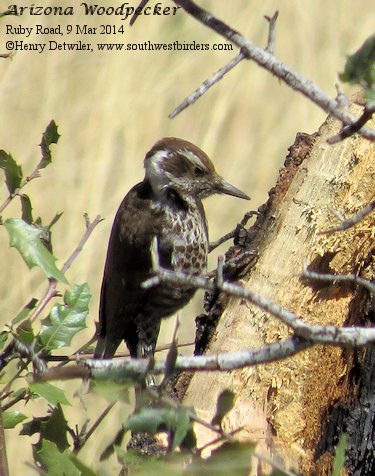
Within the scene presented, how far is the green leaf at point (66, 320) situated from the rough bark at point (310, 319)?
0.57 meters

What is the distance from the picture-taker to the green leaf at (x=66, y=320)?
5.74ft

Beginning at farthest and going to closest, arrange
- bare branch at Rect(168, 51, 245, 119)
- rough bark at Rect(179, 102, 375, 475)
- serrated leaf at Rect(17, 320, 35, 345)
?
rough bark at Rect(179, 102, 375, 475), serrated leaf at Rect(17, 320, 35, 345), bare branch at Rect(168, 51, 245, 119)

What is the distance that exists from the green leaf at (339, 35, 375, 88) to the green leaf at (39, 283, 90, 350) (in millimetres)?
775

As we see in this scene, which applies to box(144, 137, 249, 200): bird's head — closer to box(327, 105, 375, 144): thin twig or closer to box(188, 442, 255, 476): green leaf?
box(327, 105, 375, 144): thin twig

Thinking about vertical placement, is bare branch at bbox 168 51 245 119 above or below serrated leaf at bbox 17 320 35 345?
above

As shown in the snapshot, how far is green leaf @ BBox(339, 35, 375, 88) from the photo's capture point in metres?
1.15

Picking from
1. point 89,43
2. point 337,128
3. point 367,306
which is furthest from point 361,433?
point 89,43

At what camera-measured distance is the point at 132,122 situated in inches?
197

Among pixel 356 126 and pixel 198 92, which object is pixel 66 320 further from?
pixel 356 126

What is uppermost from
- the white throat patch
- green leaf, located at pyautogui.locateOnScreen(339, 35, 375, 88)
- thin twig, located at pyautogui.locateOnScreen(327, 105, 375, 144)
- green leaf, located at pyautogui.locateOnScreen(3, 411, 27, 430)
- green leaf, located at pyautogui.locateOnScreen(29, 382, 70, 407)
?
green leaf, located at pyautogui.locateOnScreen(339, 35, 375, 88)

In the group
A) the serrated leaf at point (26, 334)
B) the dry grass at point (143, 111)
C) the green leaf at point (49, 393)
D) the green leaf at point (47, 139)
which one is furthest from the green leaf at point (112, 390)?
the dry grass at point (143, 111)

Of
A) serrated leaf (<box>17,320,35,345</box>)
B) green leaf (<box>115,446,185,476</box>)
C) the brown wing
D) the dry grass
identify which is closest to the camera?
green leaf (<box>115,446,185,476</box>)

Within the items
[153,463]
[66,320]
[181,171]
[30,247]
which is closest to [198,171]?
[181,171]

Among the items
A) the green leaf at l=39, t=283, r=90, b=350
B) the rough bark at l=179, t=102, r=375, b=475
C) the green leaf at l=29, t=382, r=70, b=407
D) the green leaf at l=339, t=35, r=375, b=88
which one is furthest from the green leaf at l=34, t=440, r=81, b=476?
the rough bark at l=179, t=102, r=375, b=475
